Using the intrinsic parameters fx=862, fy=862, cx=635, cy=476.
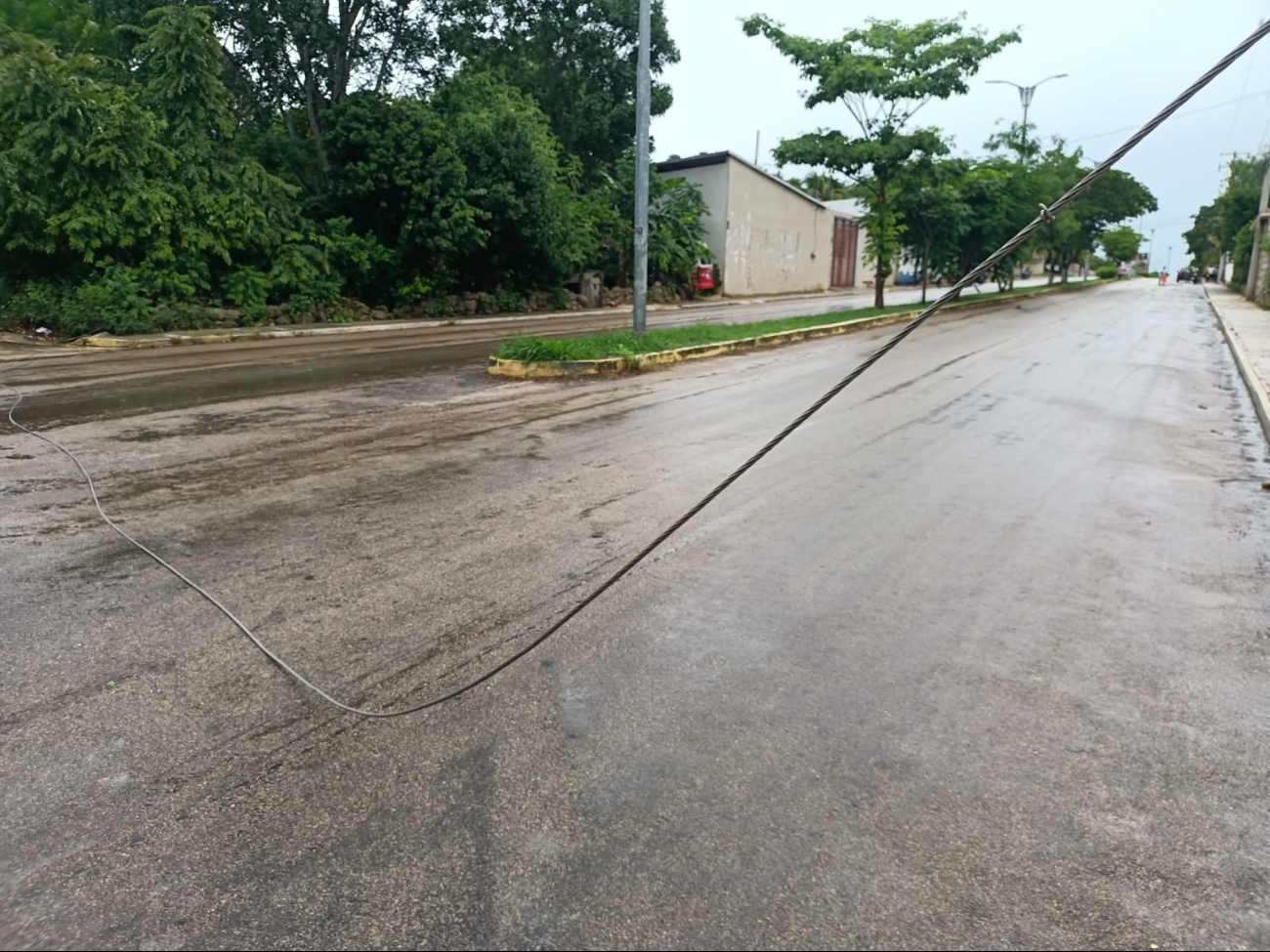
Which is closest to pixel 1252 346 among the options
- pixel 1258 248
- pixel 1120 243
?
pixel 1258 248

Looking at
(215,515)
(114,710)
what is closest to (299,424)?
(215,515)

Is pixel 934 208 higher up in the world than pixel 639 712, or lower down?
higher up

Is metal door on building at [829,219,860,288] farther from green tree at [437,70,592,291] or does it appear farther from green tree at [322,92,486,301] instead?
green tree at [322,92,486,301]

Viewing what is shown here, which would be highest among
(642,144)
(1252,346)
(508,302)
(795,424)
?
(642,144)

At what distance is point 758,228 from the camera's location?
43188 mm

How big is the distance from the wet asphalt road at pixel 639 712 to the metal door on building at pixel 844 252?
1940 inches

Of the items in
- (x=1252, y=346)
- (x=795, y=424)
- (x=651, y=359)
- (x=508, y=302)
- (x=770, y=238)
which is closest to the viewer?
(x=795, y=424)

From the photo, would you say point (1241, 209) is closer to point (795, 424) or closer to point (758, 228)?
point (758, 228)

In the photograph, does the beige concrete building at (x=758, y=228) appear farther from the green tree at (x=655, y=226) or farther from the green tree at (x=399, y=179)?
the green tree at (x=399, y=179)

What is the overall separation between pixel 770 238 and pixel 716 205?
188 inches

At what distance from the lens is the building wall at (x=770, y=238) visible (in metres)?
41.2

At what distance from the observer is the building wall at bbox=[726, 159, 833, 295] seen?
41.2m

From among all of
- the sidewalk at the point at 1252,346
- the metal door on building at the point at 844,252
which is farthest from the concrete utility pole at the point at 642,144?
the metal door on building at the point at 844,252

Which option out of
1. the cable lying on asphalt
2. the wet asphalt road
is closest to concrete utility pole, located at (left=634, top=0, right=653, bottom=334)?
the wet asphalt road
